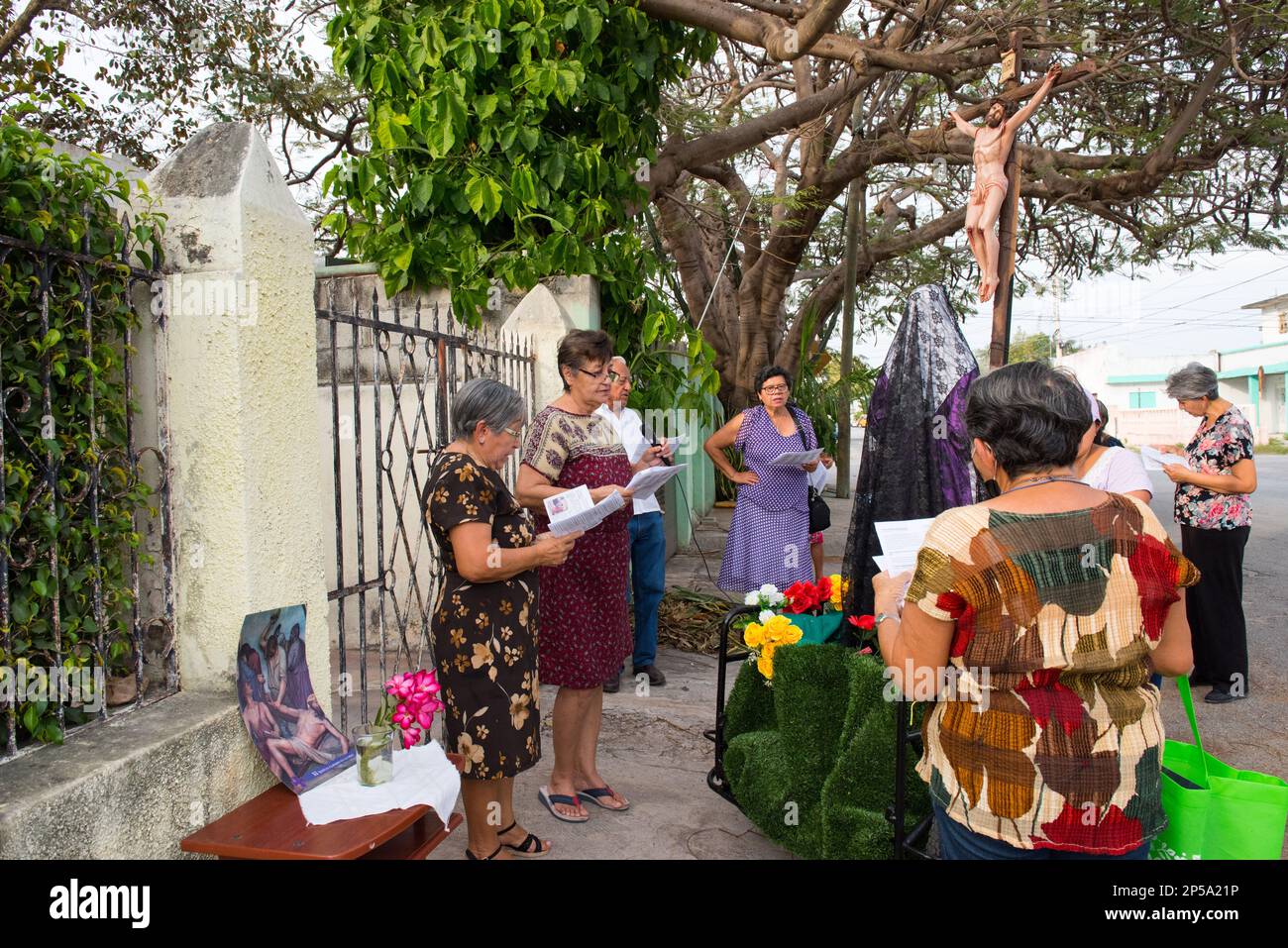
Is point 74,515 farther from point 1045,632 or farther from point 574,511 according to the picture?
point 1045,632

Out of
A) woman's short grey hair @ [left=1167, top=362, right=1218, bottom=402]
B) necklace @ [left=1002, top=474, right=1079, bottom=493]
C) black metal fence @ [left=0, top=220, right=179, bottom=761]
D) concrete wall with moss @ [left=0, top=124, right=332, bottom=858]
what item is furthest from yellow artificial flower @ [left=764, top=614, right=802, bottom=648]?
woman's short grey hair @ [left=1167, top=362, right=1218, bottom=402]

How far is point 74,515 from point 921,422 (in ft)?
8.36

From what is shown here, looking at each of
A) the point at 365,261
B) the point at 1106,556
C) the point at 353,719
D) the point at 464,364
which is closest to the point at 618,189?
the point at 365,261

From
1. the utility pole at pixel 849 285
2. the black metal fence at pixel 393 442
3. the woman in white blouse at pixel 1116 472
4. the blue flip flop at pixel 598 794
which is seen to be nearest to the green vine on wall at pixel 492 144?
the black metal fence at pixel 393 442

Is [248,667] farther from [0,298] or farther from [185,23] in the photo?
[185,23]

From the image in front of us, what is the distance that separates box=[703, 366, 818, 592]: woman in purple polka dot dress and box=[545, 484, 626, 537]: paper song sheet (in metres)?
2.44

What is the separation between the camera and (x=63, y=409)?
2.17m

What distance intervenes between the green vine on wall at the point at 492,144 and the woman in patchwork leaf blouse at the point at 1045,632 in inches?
168

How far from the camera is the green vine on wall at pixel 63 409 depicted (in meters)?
2.03

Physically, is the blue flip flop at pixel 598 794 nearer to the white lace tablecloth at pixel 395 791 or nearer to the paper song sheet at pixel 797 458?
the white lace tablecloth at pixel 395 791

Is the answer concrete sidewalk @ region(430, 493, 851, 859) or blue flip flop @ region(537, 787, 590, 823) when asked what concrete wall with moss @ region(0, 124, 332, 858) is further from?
blue flip flop @ region(537, 787, 590, 823)

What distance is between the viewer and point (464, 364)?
4.58 metres

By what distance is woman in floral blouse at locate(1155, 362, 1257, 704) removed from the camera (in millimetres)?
4703
